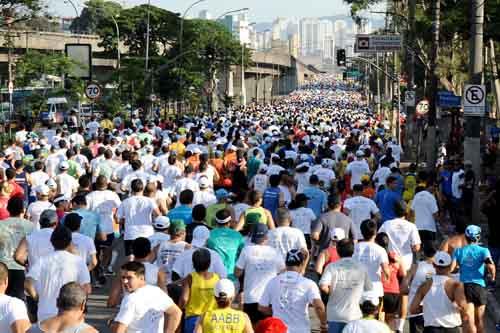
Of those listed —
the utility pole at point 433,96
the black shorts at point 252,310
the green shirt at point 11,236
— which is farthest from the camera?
the utility pole at point 433,96

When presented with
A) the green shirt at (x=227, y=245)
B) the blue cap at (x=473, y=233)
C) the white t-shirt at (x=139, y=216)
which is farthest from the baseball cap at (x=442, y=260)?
the white t-shirt at (x=139, y=216)

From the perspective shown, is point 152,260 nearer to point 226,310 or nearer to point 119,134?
point 226,310

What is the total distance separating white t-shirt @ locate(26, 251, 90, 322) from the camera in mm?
8766

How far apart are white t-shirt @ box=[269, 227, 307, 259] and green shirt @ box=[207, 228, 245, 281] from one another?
0.42 meters

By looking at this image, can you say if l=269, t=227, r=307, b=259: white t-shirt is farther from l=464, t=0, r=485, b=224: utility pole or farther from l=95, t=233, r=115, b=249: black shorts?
l=464, t=0, r=485, b=224: utility pole

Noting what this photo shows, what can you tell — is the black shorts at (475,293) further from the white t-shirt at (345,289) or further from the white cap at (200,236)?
the white cap at (200,236)

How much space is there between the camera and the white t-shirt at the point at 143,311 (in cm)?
728

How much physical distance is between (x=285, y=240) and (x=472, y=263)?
185cm

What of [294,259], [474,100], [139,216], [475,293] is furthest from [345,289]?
[474,100]

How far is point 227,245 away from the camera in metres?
10.0

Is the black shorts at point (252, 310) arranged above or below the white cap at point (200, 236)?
below

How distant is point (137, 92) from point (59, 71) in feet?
18.5

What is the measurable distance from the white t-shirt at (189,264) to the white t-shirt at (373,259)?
1492 mm

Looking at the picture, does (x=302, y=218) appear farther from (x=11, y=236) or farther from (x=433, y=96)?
(x=433, y=96)
